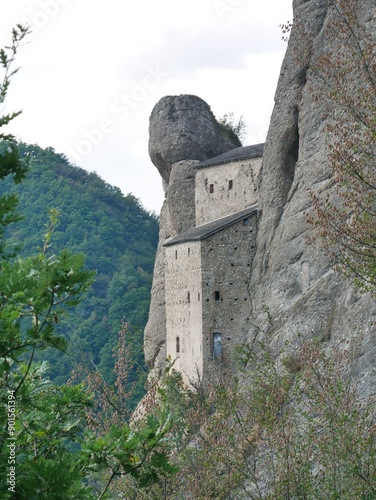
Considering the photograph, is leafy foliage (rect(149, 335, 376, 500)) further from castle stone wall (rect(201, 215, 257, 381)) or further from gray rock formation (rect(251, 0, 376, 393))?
castle stone wall (rect(201, 215, 257, 381))

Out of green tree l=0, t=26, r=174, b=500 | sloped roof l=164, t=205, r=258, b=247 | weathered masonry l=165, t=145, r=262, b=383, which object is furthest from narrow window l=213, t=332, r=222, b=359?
green tree l=0, t=26, r=174, b=500

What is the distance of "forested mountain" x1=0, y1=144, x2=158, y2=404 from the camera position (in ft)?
199

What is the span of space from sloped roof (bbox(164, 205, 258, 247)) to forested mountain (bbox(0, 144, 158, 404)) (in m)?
18.9

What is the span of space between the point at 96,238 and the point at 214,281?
4286cm

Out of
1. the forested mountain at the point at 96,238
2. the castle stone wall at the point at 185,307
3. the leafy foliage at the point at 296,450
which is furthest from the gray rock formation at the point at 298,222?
the forested mountain at the point at 96,238

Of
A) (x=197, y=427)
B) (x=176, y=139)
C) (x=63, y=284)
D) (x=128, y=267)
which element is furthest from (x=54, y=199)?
(x=63, y=284)

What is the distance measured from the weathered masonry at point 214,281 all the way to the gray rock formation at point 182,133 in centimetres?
592

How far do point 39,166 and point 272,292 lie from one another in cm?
5334

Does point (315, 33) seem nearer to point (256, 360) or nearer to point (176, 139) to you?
point (256, 360)

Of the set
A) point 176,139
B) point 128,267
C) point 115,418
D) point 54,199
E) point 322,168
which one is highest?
point 54,199

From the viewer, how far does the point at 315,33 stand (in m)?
28.6

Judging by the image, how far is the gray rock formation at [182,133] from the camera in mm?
41219

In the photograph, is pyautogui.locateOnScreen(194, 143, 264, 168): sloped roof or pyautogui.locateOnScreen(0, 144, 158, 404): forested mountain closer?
pyautogui.locateOnScreen(194, 143, 264, 168): sloped roof

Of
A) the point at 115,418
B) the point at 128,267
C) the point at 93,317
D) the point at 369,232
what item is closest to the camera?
the point at 369,232
